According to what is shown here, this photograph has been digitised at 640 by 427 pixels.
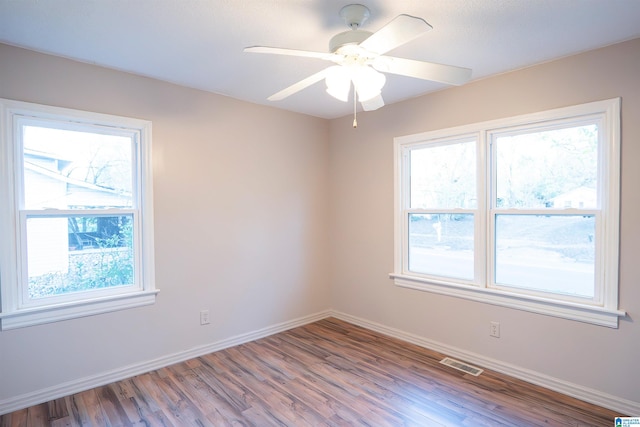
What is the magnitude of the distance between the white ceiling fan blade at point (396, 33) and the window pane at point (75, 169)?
2213mm

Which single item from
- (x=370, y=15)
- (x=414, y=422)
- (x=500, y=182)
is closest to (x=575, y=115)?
(x=500, y=182)

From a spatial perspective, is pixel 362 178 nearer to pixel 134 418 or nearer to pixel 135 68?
pixel 135 68

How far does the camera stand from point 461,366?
293 cm

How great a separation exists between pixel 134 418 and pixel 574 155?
356 cm

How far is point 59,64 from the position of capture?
2.46 m

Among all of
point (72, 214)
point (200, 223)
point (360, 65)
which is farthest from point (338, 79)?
point (72, 214)

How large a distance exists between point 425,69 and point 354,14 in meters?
0.49

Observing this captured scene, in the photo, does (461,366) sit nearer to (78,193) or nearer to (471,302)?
(471,302)

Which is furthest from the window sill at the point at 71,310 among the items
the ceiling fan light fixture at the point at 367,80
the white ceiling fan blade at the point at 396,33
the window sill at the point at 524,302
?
the white ceiling fan blade at the point at 396,33

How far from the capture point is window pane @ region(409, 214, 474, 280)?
10.2 feet

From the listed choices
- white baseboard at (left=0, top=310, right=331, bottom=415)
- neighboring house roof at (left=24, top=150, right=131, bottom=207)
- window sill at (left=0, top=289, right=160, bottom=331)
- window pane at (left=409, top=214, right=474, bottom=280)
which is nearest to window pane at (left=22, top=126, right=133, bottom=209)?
neighboring house roof at (left=24, top=150, right=131, bottom=207)

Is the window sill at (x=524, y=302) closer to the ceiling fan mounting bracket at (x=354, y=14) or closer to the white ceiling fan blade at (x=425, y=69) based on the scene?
the white ceiling fan blade at (x=425, y=69)

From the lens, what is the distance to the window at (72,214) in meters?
2.32

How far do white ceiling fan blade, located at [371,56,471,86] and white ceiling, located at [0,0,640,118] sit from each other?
0.31m
